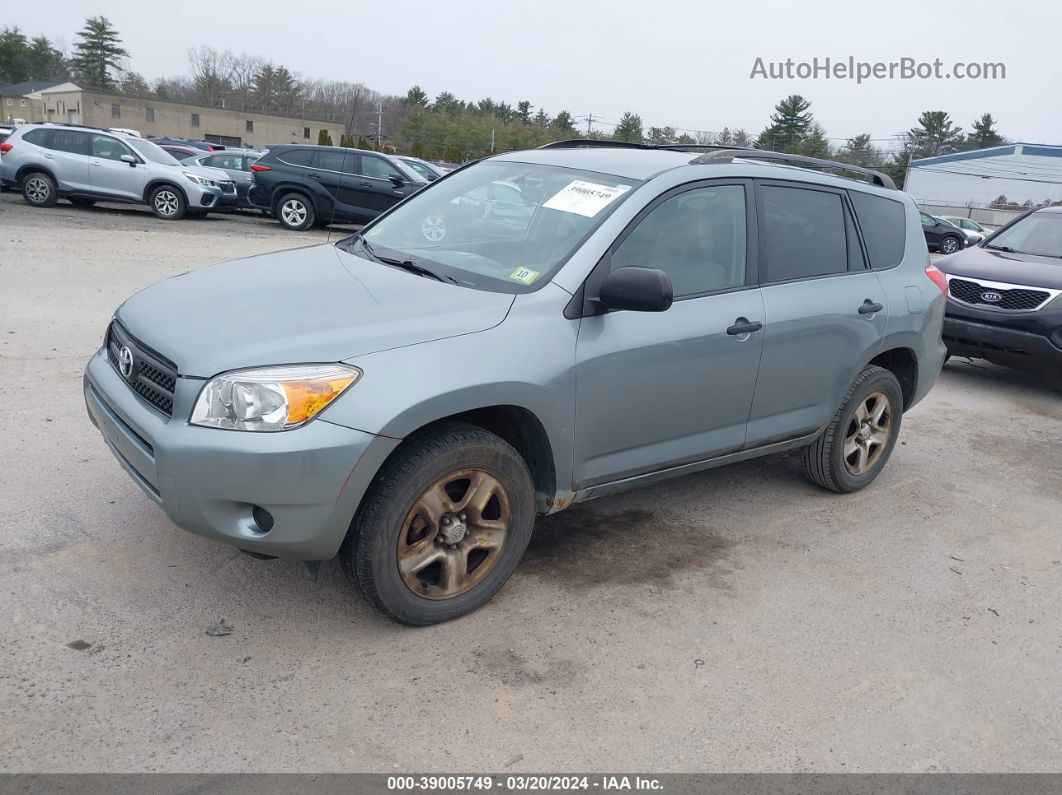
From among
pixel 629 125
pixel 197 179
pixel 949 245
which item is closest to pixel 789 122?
pixel 629 125

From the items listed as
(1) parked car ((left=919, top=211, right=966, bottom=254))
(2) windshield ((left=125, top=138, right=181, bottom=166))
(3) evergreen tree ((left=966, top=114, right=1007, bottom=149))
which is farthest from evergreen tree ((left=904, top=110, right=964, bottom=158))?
(2) windshield ((left=125, top=138, right=181, bottom=166))

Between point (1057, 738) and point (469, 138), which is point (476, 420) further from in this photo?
point (469, 138)

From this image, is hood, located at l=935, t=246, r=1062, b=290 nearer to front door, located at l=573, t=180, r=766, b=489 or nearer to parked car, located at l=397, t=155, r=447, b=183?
front door, located at l=573, t=180, r=766, b=489

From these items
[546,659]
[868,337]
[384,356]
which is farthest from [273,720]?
[868,337]

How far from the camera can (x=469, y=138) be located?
190 feet

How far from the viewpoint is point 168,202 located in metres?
16.9

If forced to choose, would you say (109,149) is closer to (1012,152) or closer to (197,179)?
(197,179)

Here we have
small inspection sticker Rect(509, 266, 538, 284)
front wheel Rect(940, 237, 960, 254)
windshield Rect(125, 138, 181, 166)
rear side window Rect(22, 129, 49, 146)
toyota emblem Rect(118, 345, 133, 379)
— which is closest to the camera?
toyota emblem Rect(118, 345, 133, 379)

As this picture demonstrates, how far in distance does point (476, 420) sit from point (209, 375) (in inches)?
40.6

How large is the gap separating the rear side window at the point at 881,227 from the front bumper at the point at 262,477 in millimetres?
3266

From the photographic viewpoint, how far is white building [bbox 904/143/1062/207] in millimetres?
60438

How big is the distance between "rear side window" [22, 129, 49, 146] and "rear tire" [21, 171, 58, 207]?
53 centimetres

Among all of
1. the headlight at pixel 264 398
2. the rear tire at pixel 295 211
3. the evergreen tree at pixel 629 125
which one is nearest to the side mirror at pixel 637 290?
the headlight at pixel 264 398

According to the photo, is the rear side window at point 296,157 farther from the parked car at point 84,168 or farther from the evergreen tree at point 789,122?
the evergreen tree at point 789,122
